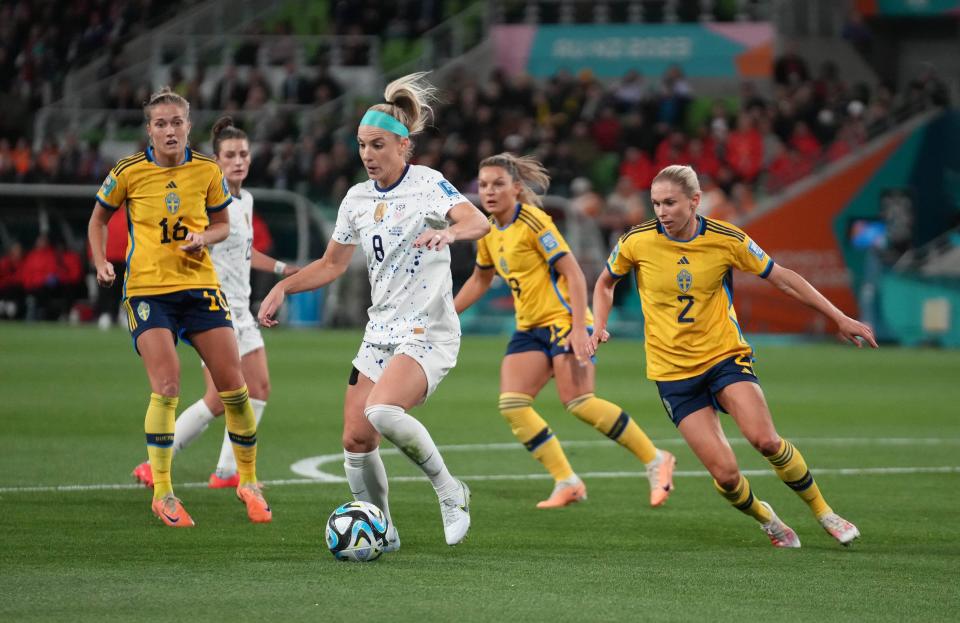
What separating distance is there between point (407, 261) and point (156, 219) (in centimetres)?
189

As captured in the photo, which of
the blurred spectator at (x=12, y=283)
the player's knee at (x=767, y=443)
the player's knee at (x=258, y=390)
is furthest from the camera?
the blurred spectator at (x=12, y=283)

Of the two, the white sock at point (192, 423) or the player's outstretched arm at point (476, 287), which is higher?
the player's outstretched arm at point (476, 287)

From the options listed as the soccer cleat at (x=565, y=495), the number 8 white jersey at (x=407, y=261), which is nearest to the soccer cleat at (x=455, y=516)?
the number 8 white jersey at (x=407, y=261)

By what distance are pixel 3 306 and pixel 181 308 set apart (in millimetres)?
22846

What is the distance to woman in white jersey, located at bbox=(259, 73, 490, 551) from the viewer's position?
7.56m

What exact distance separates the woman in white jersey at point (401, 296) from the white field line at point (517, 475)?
2788mm

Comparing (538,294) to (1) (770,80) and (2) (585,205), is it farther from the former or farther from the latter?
(1) (770,80)

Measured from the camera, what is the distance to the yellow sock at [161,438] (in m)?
8.54

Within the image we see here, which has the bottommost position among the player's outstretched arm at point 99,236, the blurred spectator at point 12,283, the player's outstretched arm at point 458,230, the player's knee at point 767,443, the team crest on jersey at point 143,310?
the blurred spectator at point 12,283

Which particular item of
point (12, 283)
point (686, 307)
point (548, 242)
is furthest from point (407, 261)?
point (12, 283)

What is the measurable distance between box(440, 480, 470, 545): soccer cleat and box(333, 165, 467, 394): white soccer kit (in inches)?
24.2

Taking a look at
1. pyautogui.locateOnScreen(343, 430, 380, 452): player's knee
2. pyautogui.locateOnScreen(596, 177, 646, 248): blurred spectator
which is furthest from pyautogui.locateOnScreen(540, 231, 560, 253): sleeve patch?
pyautogui.locateOnScreen(596, 177, 646, 248): blurred spectator

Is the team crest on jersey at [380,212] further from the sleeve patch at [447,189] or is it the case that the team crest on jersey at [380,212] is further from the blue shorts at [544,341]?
the blue shorts at [544,341]

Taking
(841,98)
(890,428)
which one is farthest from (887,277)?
(890,428)
